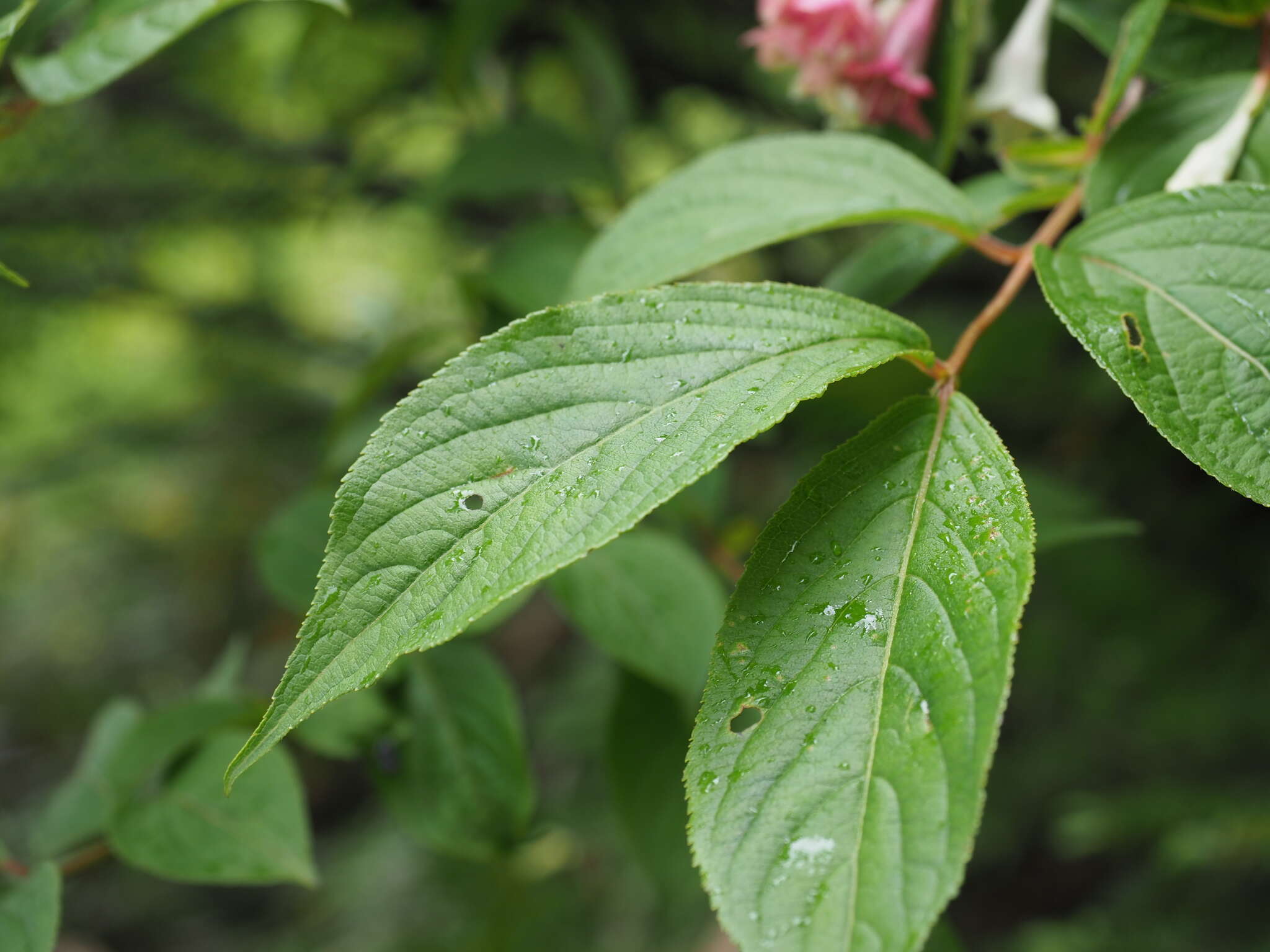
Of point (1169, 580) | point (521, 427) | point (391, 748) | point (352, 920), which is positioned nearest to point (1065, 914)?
point (1169, 580)

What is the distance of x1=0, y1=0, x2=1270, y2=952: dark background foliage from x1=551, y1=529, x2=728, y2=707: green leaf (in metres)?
0.15

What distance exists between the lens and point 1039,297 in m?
1.31

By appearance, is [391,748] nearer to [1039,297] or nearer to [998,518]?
[998,518]

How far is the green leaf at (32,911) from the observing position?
0.62 m

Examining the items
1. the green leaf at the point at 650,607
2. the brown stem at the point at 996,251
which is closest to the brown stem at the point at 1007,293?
the brown stem at the point at 996,251

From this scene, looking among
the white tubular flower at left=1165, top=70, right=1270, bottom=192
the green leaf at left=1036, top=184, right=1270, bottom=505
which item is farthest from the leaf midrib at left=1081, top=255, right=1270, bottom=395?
the white tubular flower at left=1165, top=70, right=1270, bottom=192

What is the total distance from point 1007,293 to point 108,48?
0.65 metres

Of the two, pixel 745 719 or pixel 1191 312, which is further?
pixel 745 719

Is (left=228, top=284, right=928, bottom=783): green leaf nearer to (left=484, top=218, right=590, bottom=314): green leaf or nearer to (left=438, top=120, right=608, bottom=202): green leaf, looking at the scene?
(left=484, top=218, right=590, bottom=314): green leaf

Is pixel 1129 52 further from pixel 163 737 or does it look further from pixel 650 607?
pixel 163 737

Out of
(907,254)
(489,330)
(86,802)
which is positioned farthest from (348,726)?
(907,254)

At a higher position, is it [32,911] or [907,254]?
[907,254]

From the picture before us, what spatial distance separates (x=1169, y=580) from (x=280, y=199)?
5.28 feet

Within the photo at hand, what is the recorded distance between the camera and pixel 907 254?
2.24 ft
